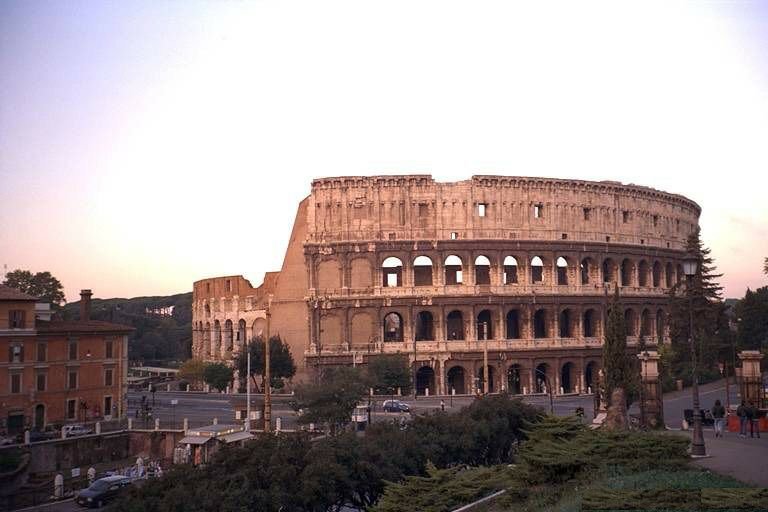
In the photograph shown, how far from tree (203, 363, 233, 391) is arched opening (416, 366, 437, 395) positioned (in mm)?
15699

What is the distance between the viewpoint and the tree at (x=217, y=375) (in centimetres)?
6238

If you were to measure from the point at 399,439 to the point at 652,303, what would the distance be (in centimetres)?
4578

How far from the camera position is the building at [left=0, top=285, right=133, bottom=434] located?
133 feet

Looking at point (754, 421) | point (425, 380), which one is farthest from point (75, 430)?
point (754, 421)

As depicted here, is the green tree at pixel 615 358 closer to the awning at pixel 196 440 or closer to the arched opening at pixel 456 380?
the awning at pixel 196 440

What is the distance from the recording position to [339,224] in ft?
188

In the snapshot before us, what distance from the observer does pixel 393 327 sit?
2402 inches

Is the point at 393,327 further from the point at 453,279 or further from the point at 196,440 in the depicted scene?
the point at 196,440

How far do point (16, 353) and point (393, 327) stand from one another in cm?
2806

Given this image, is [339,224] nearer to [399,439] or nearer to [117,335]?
[117,335]

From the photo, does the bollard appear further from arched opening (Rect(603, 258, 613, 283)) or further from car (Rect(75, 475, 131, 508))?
arched opening (Rect(603, 258, 613, 283))

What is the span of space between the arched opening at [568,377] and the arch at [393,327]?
484 inches

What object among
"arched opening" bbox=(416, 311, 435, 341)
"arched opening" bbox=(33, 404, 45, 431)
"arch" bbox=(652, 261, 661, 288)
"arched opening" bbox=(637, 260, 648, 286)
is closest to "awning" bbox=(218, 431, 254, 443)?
"arched opening" bbox=(33, 404, 45, 431)

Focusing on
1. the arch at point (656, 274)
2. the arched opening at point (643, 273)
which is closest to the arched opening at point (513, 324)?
the arched opening at point (643, 273)
